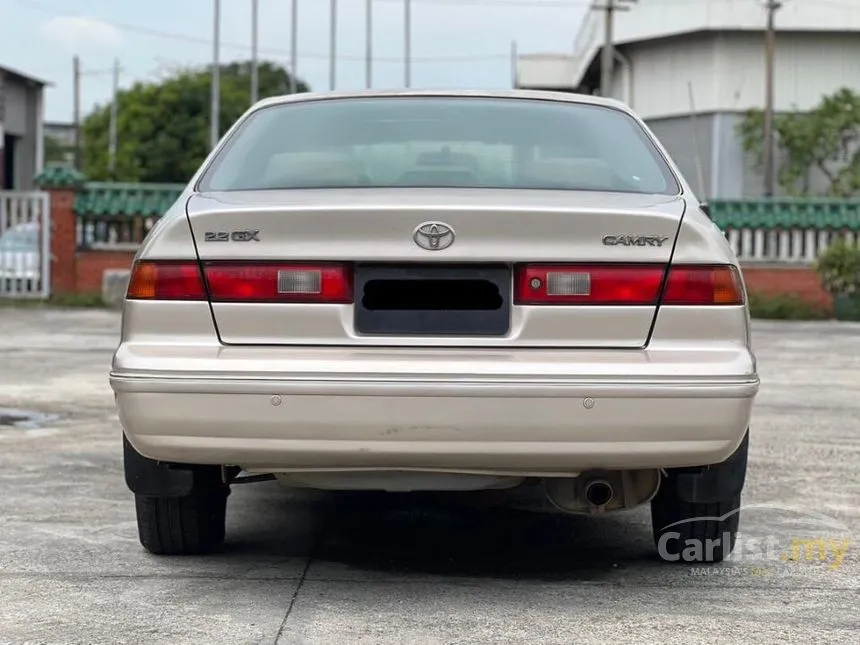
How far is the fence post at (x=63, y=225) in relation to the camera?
2109 cm

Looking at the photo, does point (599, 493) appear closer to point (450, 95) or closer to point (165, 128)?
point (450, 95)

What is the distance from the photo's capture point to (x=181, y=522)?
486 centimetres

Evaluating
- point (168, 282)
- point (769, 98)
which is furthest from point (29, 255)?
point (769, 98)

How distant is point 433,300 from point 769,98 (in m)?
35.6

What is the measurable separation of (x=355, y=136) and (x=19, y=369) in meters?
7.34

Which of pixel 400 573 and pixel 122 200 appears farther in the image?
pixel 122 200

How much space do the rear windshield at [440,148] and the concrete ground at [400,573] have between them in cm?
124

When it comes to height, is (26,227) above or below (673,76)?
below

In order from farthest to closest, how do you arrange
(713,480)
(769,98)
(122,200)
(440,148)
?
(769,98) < (122,200) < (440,148) < (713,480)

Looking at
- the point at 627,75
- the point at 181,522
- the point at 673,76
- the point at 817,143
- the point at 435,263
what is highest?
the point at 627,75

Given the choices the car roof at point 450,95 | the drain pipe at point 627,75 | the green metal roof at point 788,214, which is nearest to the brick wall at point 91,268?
the green metal roof at point 788,214

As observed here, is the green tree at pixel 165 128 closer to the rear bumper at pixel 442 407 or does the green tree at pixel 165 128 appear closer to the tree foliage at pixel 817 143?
the tree foliage at pixel 817 143

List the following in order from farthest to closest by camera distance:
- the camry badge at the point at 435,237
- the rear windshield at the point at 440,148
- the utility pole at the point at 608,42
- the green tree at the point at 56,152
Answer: the green tree at the point at 56,152, the utility pole at the point at 608,42, the rear windshield at the point at 440,148, the camry badge at the point at 435,237

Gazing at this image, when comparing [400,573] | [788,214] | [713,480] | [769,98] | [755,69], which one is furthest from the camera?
[755,69]
